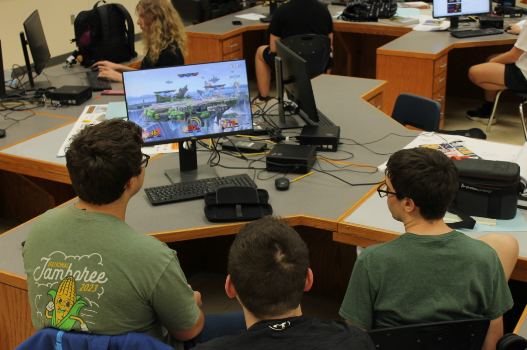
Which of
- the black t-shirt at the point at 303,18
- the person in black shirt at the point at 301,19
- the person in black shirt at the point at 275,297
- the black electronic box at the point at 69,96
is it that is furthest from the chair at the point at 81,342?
the black t-shirt at the point at 303,18

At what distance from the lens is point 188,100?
221 cm

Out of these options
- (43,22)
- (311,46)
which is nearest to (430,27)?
(311,46)

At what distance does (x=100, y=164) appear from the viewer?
1387mm

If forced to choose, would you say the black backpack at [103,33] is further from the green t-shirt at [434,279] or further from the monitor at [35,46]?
the green t-shirt at [434,279]

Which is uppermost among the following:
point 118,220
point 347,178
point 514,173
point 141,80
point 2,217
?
point 141,80

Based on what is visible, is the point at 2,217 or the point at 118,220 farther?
the point at 2,217

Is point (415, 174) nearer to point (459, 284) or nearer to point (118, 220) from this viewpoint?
point (459, 284)

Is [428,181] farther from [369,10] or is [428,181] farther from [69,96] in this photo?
[369,10]

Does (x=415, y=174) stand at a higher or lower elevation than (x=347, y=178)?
higher

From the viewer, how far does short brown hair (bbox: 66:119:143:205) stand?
1388mm

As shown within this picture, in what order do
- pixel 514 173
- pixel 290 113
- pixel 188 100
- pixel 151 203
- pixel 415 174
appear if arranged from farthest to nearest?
pixel 290 113 → pixel 188 100 → pixel 151 203 → pixel 514 173 → pixel 415 174

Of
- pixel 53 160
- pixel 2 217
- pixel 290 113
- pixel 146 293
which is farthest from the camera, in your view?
pixel 2 217

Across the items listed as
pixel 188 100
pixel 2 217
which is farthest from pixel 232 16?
pixel 188 100

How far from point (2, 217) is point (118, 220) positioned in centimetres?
240
